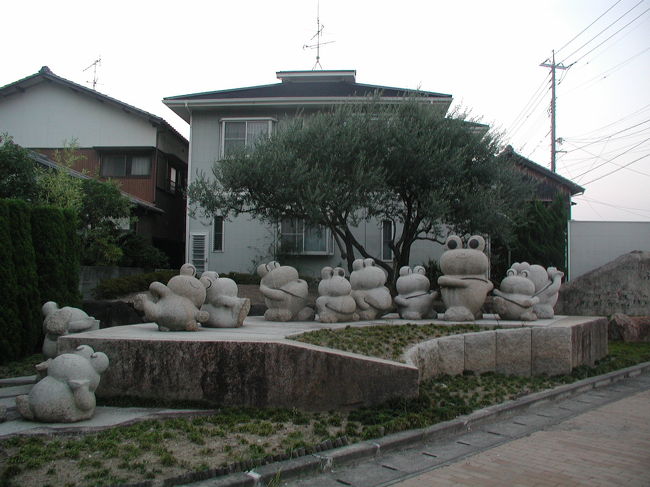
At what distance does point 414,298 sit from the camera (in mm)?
10086

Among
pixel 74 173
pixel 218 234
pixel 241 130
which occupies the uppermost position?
pixel 241 130

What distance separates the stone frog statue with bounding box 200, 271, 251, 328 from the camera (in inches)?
326

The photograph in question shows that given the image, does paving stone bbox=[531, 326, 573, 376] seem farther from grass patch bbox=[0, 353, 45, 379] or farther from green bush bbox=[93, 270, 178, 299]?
green bush bbox=[93, 270, 178, 299]

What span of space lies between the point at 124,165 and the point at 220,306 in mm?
15985

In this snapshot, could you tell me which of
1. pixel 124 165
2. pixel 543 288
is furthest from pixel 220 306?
pixel 124 165

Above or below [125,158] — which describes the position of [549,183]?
above

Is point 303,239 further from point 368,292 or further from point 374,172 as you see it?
point 368,292

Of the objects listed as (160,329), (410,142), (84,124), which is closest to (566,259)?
(410,142)

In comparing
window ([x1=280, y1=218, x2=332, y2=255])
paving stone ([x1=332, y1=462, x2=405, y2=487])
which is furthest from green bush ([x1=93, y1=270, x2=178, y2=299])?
paving stone ([x1=332, y1=462, x2=405, y2=487])

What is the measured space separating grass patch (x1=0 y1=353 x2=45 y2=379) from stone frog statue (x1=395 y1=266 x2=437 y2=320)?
6184 millimetres

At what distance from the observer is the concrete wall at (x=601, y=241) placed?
18266mm

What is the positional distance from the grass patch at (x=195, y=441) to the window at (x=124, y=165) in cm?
1826

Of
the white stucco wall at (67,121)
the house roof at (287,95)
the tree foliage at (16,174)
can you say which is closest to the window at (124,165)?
the white stucco wall at (67,121)

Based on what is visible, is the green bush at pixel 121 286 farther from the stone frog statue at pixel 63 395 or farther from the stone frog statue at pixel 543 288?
the stone frog statue at pixel 543 288
